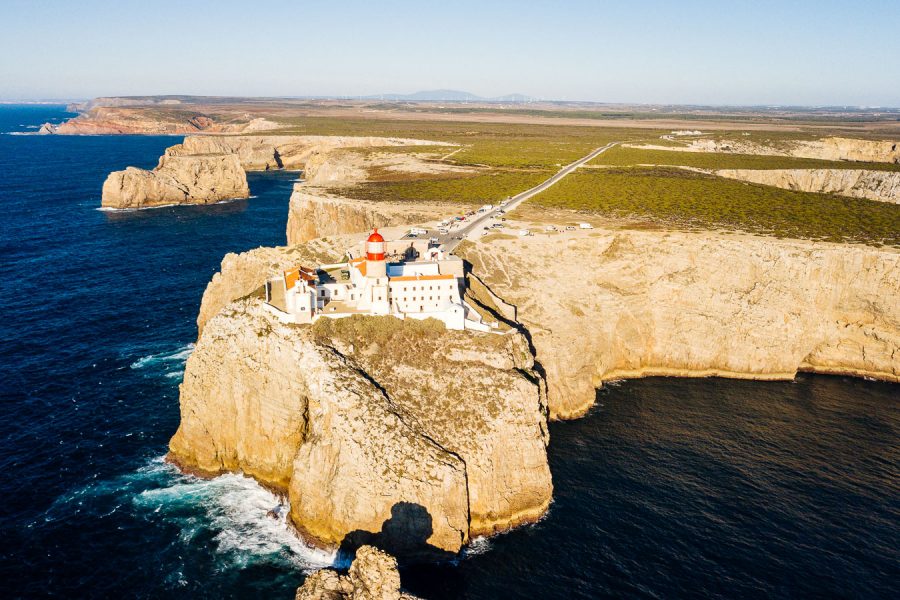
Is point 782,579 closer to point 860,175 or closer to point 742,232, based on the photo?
point 742,232

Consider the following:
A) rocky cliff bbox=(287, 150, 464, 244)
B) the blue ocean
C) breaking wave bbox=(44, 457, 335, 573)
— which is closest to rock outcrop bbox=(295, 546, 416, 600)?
the blue ocean

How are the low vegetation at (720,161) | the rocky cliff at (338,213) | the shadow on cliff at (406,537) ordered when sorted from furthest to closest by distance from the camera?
the low vegetation at (720,161), the rocky cliff at (338,213), the shadow on cliff at (406,537)

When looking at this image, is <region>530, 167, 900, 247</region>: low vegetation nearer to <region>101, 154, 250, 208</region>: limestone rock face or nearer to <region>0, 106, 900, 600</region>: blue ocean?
<region>0, 106, 900, 600</region>: blue ocean

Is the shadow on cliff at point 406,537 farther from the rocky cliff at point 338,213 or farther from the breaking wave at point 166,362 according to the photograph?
the rocky cliff at point 338,213

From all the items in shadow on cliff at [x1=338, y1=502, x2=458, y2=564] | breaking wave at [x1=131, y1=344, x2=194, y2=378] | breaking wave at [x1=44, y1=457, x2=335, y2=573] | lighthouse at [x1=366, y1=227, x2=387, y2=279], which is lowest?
breaking wave at [x1=44, y1=457, x2=335, y2=573]

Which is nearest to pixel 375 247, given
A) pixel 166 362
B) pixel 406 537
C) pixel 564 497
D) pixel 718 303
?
pixel 406 537

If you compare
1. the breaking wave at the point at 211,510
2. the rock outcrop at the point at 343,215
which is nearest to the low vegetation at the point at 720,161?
the rock outcrop at the point at 343,215
